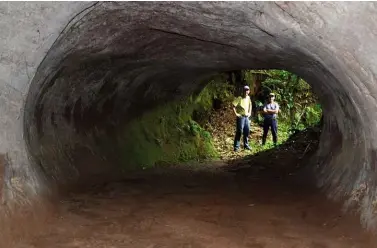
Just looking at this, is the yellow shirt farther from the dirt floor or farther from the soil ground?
the dirt floor

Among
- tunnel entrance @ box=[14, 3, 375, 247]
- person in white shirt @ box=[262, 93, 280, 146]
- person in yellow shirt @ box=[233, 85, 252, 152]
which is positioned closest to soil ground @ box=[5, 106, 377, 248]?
tunnel entrance @ box=[14, 3, 375, 247]

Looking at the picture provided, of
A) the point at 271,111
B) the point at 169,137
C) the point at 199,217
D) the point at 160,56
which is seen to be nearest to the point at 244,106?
the point at 271,111

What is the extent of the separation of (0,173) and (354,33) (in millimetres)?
3316

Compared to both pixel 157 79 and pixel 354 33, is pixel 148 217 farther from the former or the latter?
pixel 157 79

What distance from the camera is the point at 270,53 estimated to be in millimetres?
5363

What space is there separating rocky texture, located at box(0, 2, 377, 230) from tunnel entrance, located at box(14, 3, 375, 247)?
0.8 inches

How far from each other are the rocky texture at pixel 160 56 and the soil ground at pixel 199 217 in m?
0.36

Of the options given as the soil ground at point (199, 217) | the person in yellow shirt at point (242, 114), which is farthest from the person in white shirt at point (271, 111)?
the soil ground at point (199, 217)

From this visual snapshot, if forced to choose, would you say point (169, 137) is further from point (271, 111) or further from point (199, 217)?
point (199, 217)

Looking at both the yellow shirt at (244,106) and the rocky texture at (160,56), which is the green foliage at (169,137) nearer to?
the yellow shirt at (244,106)

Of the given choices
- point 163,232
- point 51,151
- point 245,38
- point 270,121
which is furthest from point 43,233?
point 270,121

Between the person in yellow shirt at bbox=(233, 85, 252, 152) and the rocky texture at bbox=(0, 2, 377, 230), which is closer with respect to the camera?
the rocky texture at bbox=(0, 2, 377, 230)

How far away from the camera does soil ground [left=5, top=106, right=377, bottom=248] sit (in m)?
4.27

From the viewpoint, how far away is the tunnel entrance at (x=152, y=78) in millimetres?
4176
